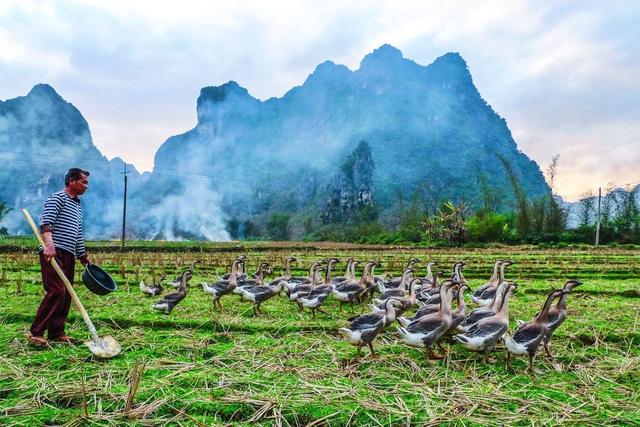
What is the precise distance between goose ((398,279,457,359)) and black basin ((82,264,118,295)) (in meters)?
4.33

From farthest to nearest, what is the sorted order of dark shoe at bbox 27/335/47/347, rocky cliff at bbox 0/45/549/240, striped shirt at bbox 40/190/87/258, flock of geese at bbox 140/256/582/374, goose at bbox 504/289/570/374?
1. rocky cliff at bbox 0/45/549/240
2. striped shirt at bbox 40/190/87/258
3. dark shoe at bbox 27/335/47/347
4. flock of geese at bbox 140/256/582/374
5. goose at bbox 504/289/570/374

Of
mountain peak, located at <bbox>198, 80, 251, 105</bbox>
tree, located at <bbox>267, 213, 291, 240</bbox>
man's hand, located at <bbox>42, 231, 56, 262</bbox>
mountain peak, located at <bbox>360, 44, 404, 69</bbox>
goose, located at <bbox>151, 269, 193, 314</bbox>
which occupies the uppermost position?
mountain peak, located at <bbox>360, 44, 404, 69</bbox>

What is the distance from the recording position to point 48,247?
5.83 meters

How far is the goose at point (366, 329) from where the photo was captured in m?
5.42

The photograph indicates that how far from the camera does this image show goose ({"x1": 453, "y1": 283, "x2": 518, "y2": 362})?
210 inches

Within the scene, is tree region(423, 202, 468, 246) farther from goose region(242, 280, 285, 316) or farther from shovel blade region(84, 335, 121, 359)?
shovel blade region(84, 335, 121, 359)

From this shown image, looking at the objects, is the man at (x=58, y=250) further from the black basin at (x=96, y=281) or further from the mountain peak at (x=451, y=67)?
the mountain peak at (x=451, y=67)

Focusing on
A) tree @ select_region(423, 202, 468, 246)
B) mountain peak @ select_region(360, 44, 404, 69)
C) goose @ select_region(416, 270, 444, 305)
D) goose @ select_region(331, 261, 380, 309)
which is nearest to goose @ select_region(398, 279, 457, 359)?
goose @ select_region(416, 270, 444, 305)

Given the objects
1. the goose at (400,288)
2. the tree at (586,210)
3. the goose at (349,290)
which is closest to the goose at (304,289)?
the goose at (349,290)

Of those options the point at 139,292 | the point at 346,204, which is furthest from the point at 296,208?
the point at 139,292

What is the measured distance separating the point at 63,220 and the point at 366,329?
14.0 feet

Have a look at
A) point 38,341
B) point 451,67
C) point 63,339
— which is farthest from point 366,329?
point 451,67

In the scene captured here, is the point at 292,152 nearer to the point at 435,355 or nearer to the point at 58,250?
the point at 58,250

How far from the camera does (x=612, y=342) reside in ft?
20.9
